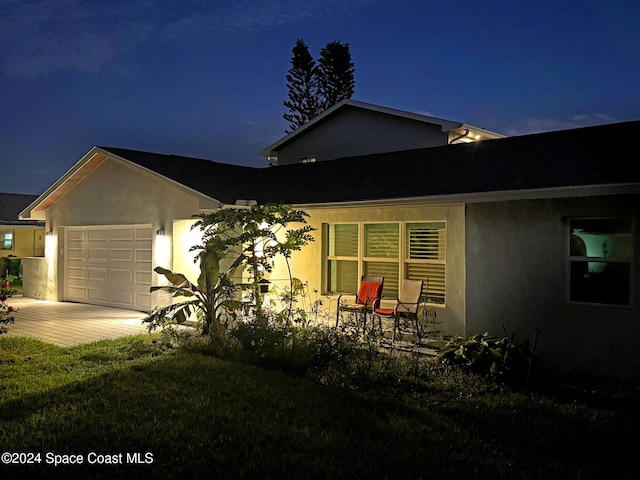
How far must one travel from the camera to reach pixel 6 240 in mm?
26984

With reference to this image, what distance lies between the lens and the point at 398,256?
10.9 meters

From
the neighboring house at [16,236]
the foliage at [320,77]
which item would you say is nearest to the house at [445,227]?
the neighboring house at [16,236]

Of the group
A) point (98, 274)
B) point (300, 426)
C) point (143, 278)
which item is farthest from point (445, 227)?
point (98, 274)

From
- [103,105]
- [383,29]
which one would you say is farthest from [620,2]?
[103,105]

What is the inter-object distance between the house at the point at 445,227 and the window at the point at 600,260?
0.02 m

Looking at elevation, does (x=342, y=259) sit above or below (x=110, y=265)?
above

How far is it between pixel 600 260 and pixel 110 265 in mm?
11610

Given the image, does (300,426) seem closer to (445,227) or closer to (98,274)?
(445,227)

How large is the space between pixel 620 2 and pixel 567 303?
19.3 metres

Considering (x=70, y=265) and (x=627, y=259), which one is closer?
(x=627, y=259)

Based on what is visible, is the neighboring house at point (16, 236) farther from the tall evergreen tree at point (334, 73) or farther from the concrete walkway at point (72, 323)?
the tall evergreen tree at point (334, 73)

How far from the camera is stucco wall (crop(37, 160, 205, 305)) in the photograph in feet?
42.4

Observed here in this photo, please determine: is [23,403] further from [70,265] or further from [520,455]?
[70,265]

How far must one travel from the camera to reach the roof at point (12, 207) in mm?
26469
